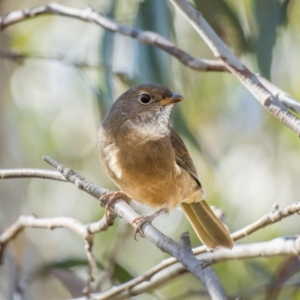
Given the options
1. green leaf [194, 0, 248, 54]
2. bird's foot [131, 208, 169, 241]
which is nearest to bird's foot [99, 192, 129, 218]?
bird's foot [131, 208, 169, 241]

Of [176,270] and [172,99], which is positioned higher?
[172,99]

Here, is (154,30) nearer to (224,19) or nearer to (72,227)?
(224,19)

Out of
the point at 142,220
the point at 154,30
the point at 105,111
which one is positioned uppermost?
the point at 154,30

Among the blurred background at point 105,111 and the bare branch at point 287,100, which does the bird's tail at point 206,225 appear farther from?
the bare branch at point 287,100

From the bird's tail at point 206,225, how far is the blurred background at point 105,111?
1.21 ft

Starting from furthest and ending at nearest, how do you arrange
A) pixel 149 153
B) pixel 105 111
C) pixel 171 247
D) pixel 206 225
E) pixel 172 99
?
1. pixel 105 111
2. pixel 206 225
3. pixel 172 99
4. pixel 149 153
5. pixel 171 247

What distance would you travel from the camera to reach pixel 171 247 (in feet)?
8.17

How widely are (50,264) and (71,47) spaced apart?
2.80 meters

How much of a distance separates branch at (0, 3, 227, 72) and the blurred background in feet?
1.31

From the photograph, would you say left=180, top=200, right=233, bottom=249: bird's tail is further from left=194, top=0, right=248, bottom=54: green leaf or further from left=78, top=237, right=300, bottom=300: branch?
left=194, top=0, right=248, bottom=54: green leaf

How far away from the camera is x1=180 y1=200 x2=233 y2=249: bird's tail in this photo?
4.24 m

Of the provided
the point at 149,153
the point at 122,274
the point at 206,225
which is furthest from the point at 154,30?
the point at 122,274

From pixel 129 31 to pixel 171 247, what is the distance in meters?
1.96

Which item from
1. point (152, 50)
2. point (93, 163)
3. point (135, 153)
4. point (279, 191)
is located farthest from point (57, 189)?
point (135, 153)
